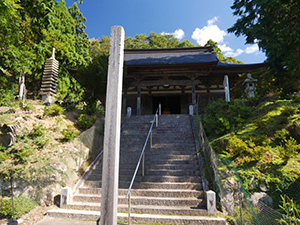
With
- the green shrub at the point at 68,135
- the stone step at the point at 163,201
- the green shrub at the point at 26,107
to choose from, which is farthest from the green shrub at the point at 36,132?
the stone step at the point at 163,201

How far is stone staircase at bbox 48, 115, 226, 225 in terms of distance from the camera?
4.47 meters

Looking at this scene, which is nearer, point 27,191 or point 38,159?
point 27,191

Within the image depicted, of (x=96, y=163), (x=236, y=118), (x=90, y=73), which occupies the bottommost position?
(x=96, y=163)

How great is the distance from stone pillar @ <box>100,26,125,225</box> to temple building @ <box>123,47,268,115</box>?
29.9 ft

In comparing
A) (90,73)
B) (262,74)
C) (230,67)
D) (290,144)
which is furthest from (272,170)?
(262,74)

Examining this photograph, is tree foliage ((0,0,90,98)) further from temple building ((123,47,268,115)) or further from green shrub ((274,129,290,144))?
green shrub ((274,129,290,144))

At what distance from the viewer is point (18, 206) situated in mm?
4684

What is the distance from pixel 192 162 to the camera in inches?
251

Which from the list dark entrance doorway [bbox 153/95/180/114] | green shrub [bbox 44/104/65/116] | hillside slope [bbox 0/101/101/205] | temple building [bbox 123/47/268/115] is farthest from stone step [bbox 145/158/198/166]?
dark entrance doorway [bbox 153/95/180/114]

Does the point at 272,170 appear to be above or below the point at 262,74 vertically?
below

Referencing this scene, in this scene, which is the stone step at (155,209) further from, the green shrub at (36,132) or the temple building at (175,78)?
the temple building at (175,78)

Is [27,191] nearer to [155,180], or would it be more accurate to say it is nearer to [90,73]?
[155,180]

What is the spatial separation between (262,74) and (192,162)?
37.6ft

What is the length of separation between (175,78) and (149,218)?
11858 mm
